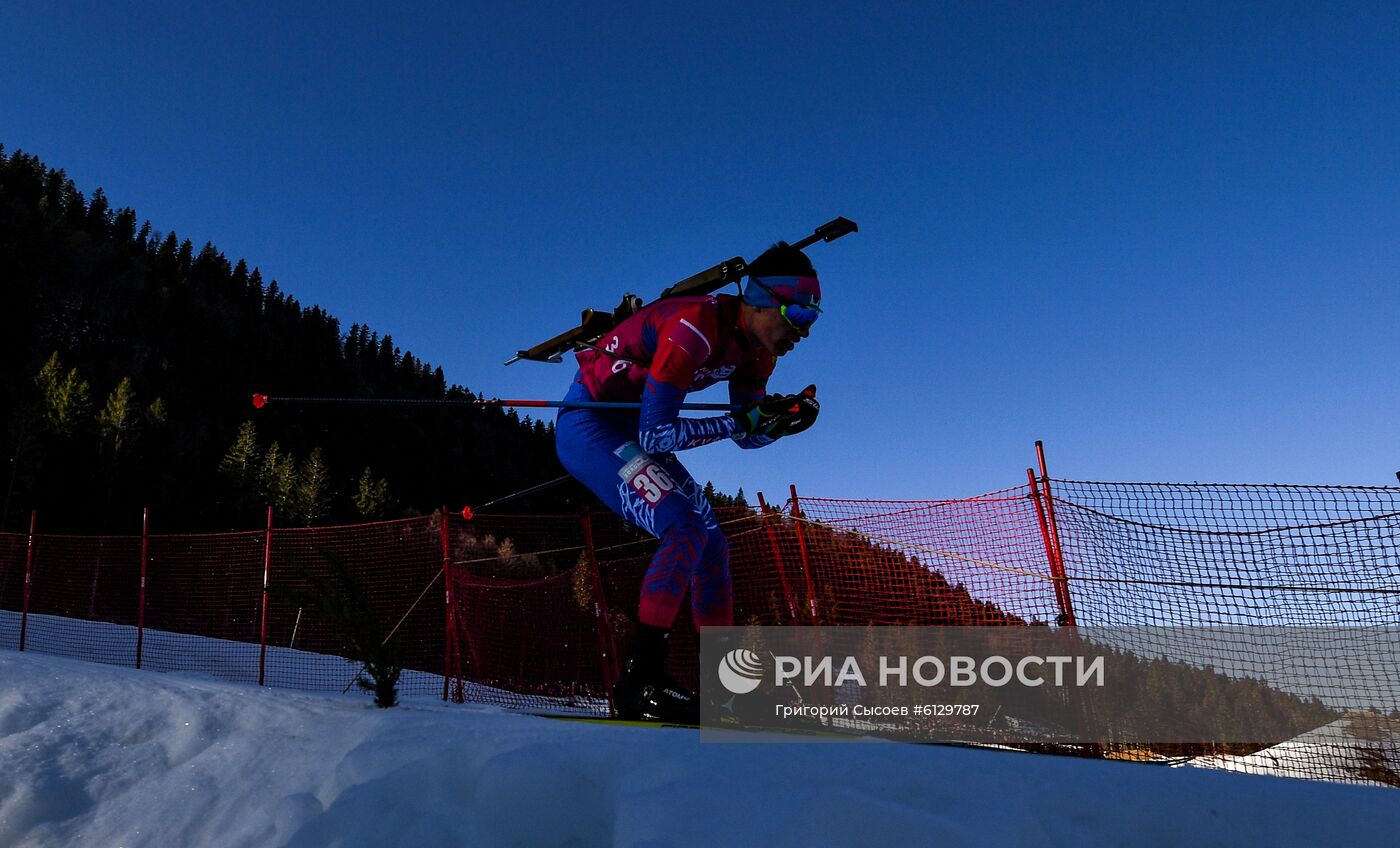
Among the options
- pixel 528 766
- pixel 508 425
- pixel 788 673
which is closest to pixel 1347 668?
pixel 788 673

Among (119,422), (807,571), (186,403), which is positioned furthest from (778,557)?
(186,403)

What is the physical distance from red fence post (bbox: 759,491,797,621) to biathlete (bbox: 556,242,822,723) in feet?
8.30

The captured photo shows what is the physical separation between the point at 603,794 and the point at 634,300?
8.73 feet

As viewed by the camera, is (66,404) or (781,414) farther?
(66,404)

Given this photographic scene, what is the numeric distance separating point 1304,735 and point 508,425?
95.3 metres

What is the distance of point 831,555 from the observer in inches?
247

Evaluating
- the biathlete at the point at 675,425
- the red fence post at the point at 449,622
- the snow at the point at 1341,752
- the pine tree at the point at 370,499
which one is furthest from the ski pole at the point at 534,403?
the pine tree at the point at 370,499

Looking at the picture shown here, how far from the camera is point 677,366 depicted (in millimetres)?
3143

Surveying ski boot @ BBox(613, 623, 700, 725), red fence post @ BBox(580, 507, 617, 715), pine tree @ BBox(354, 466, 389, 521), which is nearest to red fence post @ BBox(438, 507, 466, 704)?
red fence post @ BBox(580, 507, 617, 715)

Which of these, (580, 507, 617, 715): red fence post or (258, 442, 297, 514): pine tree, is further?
(258, 442, 297, 514): pine tree

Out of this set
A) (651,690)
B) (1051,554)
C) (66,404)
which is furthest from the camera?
(66,404)

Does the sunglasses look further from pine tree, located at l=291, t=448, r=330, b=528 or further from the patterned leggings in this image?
pine tree, located at l=291, t=448, r=330, b=528

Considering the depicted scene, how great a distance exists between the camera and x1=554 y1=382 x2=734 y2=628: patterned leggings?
315cm

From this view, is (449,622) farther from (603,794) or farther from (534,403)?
(603,794)
